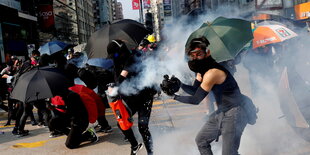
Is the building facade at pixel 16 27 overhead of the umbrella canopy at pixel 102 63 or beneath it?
overhead

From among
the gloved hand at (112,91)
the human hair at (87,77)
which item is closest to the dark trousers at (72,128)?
the human hair at (87,77)

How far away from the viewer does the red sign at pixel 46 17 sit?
2822 cm

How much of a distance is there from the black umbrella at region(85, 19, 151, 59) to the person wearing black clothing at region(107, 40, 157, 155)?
0.75m

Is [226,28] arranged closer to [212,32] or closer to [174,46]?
[212,32]

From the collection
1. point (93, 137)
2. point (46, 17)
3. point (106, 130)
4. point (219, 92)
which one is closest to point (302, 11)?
point (106, 130)

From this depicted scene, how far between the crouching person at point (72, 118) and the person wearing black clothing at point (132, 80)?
1399 mm

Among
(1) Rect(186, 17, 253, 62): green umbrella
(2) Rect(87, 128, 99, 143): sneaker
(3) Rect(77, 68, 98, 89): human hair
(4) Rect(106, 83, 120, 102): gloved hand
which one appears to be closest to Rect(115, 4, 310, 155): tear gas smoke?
(4) Rect(106, 83, 120, 102): gloved hand

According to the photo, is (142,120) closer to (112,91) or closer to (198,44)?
(112,91)

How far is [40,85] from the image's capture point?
454cm

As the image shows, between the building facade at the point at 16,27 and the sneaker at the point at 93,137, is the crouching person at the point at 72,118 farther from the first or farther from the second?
the building facade at the point at 16,27

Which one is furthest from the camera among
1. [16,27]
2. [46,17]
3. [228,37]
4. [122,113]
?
[46,17]

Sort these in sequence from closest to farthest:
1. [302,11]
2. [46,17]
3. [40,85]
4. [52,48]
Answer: [40,85] → [52,48] → [302,11] → [46,17]

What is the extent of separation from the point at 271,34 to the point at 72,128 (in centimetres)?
381

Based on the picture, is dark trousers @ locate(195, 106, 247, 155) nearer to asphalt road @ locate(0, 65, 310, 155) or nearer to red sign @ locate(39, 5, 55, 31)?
asphalt road @ locate(0, 65, 310, 155)
